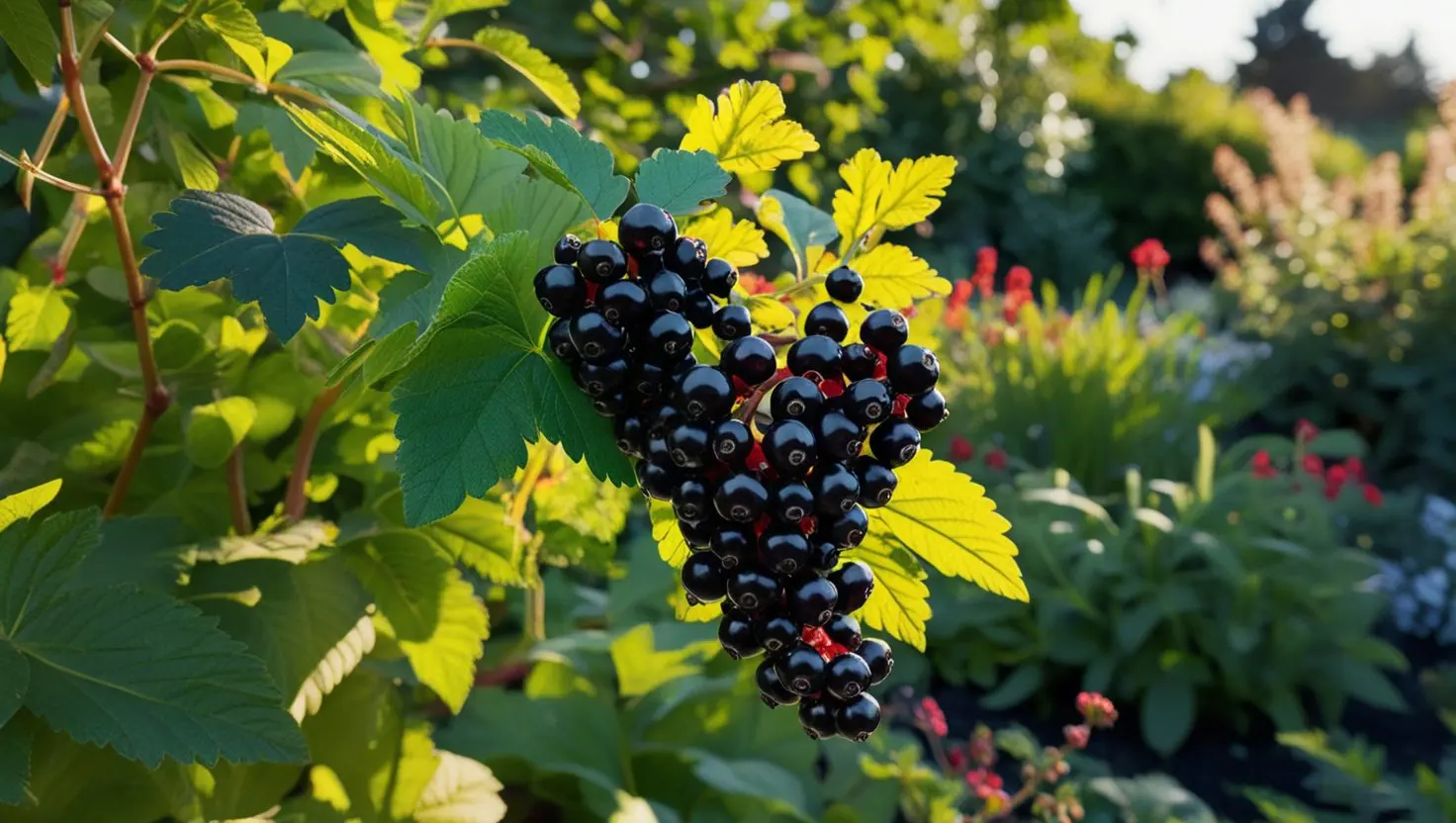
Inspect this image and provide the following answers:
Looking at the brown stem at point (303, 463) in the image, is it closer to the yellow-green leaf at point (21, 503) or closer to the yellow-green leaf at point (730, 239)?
the yellow-green leaf at point (21, 503)

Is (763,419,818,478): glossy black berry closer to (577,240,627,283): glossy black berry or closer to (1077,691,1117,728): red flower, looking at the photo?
(577,240,627,283): glossy black berry

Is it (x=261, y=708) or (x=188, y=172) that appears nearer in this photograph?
(x=261, y=708)

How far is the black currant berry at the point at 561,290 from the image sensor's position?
29.9 inches

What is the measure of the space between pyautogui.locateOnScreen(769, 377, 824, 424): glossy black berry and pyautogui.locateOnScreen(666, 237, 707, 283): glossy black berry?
11 centimetres

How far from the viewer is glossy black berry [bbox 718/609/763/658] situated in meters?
0.80

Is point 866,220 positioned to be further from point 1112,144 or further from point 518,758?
point 1112,144

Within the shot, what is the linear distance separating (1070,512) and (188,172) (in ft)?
10.3

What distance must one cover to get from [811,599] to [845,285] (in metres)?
0.23

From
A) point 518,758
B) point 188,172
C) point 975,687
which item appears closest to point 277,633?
point 188,172

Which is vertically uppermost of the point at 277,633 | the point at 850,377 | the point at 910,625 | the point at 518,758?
the point at 850,377

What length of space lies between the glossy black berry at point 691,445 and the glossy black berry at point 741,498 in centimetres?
2

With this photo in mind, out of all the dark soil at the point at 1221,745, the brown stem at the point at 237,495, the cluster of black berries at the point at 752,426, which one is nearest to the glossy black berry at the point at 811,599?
the cluster of black berries at the point at 752,426

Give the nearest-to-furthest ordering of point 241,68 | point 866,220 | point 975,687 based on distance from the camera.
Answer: point 866,220 < point 241,68 < point 975,687

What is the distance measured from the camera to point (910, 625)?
34.4 inches
